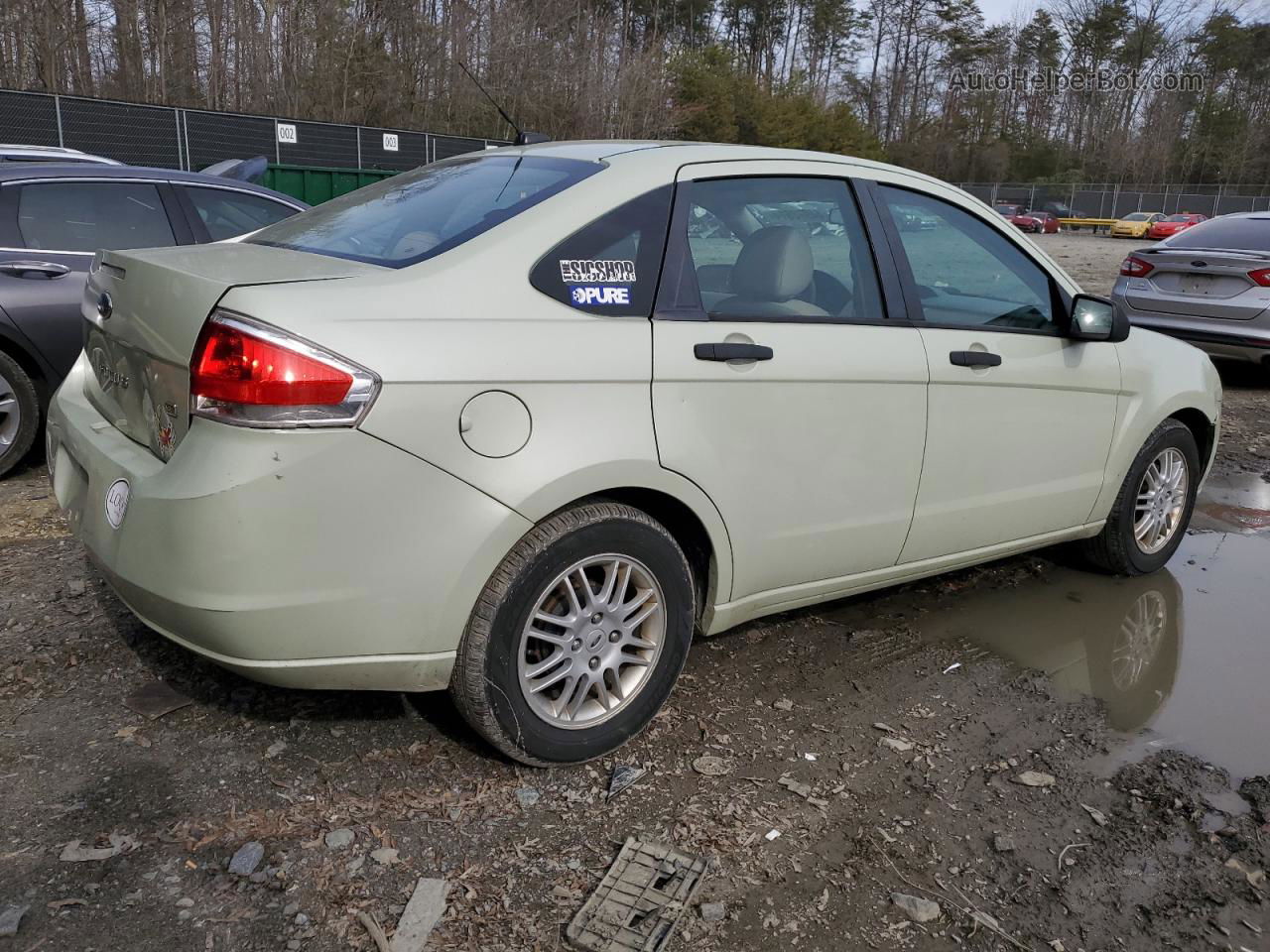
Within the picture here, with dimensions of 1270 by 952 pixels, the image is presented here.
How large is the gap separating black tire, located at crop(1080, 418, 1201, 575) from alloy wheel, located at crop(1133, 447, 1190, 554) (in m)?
0.02

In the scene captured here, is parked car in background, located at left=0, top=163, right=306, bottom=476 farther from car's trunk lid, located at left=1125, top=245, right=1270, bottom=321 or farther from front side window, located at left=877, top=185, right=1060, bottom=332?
car's trunk lid, located at left=1125, top=245, right=1270, bottom=321

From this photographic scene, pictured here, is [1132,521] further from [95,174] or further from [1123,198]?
[1123,198]

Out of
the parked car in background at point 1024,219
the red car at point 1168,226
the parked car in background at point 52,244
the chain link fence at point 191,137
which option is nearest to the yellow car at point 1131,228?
the red car at point 1168,226

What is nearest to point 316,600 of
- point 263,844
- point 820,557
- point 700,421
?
point 263,844

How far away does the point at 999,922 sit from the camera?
247 centimetres

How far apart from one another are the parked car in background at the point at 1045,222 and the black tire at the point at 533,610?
53598 millimetres

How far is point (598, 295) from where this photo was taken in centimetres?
285

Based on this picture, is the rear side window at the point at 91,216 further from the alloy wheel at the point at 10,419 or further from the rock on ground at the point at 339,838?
the rock on ground at the point at 339,838

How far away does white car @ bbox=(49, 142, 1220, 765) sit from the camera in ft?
8.04

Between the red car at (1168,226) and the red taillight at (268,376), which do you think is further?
the red car at (1168,226)

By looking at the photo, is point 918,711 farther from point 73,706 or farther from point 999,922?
point 73,706

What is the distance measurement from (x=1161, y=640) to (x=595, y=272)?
283 centimetres

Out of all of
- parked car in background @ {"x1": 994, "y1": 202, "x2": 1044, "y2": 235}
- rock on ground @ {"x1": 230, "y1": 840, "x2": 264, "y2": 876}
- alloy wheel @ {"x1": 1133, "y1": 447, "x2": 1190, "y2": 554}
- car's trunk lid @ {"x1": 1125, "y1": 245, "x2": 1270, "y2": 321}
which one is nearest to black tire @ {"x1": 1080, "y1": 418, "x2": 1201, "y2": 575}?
alloy wheel @ {"x1": 1133, "y1": 447, "x2": 1190, "y2": 554}

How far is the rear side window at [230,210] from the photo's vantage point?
6051mm
